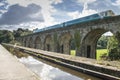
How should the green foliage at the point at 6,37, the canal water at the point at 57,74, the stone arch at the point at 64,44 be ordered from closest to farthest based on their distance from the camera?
the canal water at the point at 57,74 < the stone arch at the point at 64,44 < the green foliage at the point at 6,37

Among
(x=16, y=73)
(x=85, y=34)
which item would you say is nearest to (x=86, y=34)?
(x=85, y=34)

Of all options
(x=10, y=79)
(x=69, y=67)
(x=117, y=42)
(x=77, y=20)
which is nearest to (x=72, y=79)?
(x=10, y=79)

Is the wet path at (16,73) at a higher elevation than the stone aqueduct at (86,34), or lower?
lower

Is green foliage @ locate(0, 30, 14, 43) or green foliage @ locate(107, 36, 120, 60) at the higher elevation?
green foliage @ locate(0, 30, 14, 43)

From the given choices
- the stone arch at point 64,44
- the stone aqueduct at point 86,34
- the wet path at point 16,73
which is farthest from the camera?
the stone arch at point 64,44

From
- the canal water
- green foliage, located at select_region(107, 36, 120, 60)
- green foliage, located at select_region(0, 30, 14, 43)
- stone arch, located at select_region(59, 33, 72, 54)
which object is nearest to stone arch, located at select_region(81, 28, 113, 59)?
green foliage, located at select_region(107, 36, 120, 60)

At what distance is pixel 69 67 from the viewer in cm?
1275

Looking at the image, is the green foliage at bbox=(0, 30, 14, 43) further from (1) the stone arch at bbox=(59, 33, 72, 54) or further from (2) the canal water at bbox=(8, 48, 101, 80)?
(2) the canal water at bbox=(8, 48, 101, 80)

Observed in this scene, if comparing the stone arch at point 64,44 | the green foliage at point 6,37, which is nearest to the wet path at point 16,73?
the stone arch at point 64,44

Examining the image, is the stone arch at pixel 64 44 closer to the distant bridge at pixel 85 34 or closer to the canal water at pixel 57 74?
the distant bridge at pixel 85 34

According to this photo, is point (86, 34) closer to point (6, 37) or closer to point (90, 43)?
point (90, 43)

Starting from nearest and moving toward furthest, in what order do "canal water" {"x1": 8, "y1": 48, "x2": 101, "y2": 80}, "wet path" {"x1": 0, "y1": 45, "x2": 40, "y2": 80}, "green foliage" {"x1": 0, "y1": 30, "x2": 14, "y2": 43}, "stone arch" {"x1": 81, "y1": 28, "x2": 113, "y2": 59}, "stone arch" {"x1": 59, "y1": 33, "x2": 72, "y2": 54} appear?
"wet path" {"x1": 0, "y1": 45, "x2": 40, "y2": 80}, "canal water" {"x1": 8, "y1": 48, "x2": 101, "y2": 80}, "stone arch" {"x1": 81, "y1": 28, "x2": 113, "y2": 59}, "stone arch" {"x1": 59, "y1": 33, "x2": 72, "y2": 54}, "green foliage" {"x1": 0, "y1": 30, "x2": 14, "y2": 43}

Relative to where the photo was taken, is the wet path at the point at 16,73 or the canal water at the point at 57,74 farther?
the canal water at the point at 57,74

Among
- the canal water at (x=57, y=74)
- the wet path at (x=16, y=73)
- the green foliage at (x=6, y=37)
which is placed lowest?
the canal water at (x=57, y=74)
